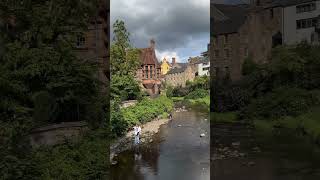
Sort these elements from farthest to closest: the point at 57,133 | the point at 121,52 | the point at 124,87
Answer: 1. the point at 124,87
2. the point at 121,52
3. the point at 57,133

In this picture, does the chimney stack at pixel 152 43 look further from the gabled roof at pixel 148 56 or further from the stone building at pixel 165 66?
the stone building at pixel 165 66

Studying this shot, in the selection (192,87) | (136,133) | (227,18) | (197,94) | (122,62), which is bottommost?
(136,133)

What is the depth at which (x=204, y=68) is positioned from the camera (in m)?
6.07

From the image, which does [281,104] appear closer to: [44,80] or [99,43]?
[99,43]

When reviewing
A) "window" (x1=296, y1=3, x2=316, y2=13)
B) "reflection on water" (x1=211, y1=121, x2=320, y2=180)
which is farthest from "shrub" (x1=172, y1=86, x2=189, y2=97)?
"window" (x1=296, y1=3, x2=316, y2=13)

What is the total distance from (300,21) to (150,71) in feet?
7.46

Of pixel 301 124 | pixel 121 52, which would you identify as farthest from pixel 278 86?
pixel 121 52

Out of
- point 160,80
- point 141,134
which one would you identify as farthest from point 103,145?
point 160,80

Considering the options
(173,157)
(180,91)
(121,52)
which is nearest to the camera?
(173,157)

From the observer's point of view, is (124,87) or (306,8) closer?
(306,8)

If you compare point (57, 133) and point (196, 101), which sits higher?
point (196, 101)

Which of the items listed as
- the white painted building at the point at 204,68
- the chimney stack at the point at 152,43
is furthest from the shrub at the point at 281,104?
the chimney stack at the point at 152,43

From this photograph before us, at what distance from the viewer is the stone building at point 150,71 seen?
19.6 ft

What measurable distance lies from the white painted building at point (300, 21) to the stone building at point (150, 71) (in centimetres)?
187
